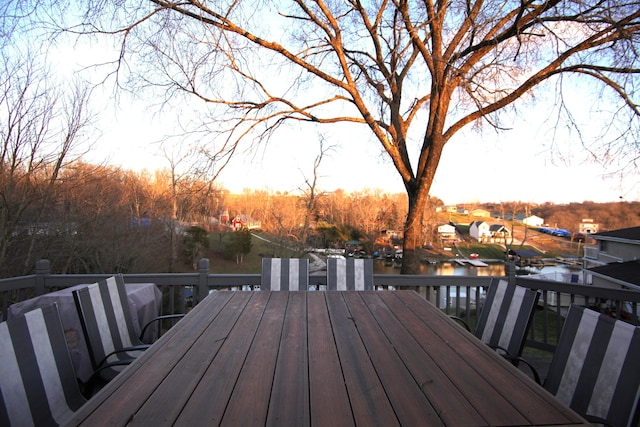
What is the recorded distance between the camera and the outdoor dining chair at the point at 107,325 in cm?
209

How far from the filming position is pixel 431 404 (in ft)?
4.08

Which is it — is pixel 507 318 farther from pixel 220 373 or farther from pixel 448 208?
pixel 448 208

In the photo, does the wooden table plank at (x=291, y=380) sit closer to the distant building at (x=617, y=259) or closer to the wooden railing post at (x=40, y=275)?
the wooden railing post at (x=40, y=275)

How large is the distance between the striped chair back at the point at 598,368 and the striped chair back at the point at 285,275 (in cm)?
216

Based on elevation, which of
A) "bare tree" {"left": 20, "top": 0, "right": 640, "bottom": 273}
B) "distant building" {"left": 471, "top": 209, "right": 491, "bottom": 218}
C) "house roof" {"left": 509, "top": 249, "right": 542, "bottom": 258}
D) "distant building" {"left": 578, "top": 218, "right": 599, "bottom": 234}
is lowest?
"house roof" {"left": 509, "top": 249, "right": 542, "bottom": 258}

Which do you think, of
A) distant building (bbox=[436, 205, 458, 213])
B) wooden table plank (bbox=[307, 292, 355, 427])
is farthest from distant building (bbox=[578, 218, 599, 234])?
wooden table plank (bbox=[307, 292, 355, 427])

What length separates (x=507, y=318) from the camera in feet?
7.82

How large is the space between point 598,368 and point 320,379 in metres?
1.20

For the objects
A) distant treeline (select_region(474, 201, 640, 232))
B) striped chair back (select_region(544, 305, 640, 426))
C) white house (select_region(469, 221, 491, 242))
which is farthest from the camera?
white house (select_region(469, 221, 491, 242))

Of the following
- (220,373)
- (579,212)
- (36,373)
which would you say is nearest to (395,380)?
(220,373)

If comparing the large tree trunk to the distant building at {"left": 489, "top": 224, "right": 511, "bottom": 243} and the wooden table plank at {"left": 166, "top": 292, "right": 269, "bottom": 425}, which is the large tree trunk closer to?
the wooden table plank at {"left": 166, "top": 292, "right": 269, "bottom": 425}

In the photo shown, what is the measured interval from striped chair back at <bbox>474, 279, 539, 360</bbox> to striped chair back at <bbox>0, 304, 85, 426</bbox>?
2301 millimetres

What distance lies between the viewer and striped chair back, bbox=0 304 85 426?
1.44m

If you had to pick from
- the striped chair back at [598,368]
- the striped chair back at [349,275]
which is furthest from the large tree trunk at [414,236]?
the striped chair back at [598,368]
